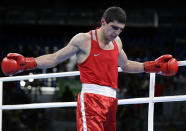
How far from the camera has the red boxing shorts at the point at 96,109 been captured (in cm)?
161

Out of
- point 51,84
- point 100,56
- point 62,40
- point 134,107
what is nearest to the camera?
point 100,56

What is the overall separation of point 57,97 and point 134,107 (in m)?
1.53

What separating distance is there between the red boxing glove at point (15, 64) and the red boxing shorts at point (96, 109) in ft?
1.00

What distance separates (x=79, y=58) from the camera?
1.71m

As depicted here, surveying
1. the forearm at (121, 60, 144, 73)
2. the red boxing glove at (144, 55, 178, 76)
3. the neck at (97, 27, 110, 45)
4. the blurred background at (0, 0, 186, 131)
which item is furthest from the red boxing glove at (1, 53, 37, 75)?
the blurred background at (0, 0, 186, 131)

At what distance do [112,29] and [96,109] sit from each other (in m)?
0.41

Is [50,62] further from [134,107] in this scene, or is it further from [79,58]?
[134,107]

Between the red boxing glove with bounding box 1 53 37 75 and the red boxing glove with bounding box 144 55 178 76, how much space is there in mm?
679

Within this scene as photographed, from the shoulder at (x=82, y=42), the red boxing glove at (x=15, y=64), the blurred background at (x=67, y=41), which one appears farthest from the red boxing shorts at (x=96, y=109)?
the blurred background at (x=67, y=41)

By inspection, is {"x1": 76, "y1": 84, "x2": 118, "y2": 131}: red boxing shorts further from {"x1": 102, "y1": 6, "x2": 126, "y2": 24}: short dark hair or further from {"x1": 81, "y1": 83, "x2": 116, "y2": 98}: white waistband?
{"x1": 102, "y1": 6, "x2": 126, "y2": 24}: short dark hair

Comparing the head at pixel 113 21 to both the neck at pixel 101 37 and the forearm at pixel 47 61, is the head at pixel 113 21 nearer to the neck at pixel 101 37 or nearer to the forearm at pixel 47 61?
the neck at pixel 101 37

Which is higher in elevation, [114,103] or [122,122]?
[114,103]

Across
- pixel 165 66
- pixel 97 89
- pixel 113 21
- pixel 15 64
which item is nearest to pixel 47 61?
pixel 15 64

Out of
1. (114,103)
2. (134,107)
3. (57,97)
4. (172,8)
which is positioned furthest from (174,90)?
(114,103)
